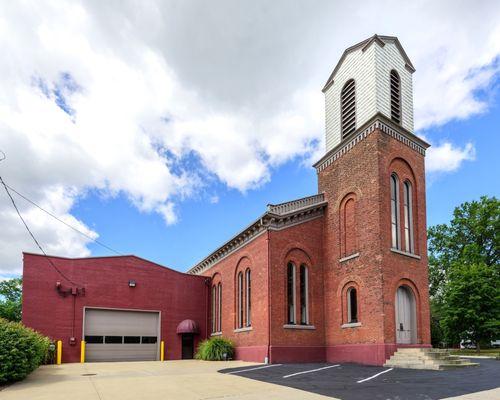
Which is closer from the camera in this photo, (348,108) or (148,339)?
(348,108)

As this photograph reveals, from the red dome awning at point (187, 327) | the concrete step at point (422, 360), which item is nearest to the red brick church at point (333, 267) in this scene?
the concrete step at point (422, 360)

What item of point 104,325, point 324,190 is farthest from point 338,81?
point 104,325

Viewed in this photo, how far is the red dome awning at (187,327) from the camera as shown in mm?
28078

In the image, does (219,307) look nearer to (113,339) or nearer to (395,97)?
(113,339)

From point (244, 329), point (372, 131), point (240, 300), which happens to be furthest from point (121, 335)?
point (372, 131)

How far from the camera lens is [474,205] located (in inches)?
1630

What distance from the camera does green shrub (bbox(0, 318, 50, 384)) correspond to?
12.6m

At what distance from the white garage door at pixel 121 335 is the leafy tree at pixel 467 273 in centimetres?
2190

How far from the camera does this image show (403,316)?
19969 millimetres

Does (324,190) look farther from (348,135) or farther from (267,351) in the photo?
(267,351)

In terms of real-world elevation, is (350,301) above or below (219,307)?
above

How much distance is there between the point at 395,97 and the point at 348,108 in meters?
2.42

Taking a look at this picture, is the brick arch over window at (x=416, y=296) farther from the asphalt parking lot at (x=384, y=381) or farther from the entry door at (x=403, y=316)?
the asphalt parking lot at (x=384, y=381)

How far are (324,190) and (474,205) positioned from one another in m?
24.4
